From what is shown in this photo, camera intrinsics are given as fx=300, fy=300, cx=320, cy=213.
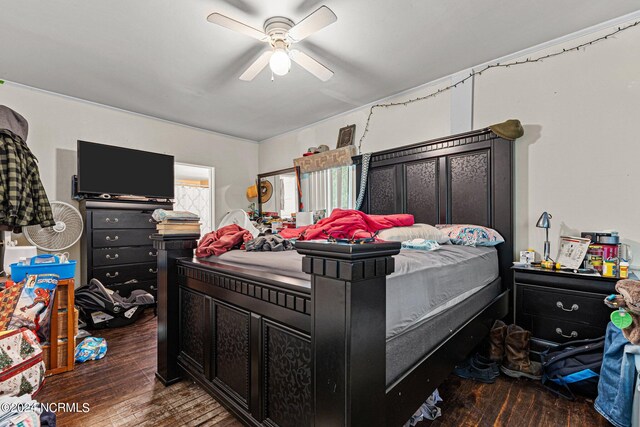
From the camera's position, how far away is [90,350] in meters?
2.32

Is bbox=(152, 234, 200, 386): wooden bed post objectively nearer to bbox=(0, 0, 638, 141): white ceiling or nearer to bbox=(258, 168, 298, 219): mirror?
bbox=(0, 0, 638, 141): white ceiling

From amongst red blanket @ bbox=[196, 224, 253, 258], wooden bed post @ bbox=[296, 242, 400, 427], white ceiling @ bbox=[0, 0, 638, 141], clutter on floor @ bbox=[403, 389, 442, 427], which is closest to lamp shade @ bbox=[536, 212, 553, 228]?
white ceiling @ bbox=[0, 0, 638, 141]

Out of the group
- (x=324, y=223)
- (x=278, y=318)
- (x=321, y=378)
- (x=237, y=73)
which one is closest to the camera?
(x=321, y=378)

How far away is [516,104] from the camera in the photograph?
2.72m

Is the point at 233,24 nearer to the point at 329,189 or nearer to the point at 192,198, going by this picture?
the point at 329,189

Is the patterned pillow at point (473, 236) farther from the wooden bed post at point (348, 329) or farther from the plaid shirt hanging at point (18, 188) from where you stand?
the plaid shirt hanging at point (18, 188)

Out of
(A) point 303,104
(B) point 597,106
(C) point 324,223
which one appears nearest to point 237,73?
(A) point 303,104

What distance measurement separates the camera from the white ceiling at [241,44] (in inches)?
83.4

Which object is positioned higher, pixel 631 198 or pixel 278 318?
pixel 631 198

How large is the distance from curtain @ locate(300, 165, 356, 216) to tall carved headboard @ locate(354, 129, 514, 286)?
12.0 inches

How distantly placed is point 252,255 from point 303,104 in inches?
107

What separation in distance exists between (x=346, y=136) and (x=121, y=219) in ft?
9.79

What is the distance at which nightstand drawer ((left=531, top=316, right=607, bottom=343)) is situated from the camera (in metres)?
2.02

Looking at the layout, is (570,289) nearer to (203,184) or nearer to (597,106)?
(597,106)
